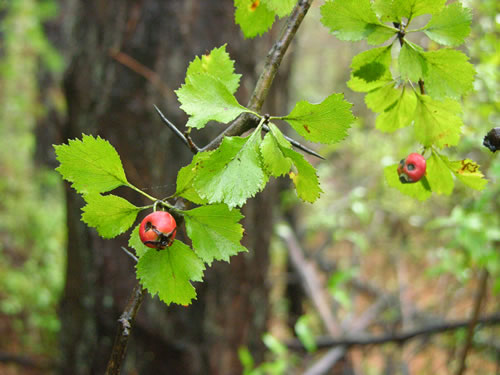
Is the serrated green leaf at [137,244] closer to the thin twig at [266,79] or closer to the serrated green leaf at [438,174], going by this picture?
the thin twig at [266,79]

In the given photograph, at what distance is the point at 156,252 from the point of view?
46 centimetres

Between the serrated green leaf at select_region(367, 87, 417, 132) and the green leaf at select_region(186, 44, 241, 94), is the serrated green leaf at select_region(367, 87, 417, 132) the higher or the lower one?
the lower one

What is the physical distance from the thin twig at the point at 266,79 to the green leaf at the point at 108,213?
0.13 metres

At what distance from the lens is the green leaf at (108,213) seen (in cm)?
46

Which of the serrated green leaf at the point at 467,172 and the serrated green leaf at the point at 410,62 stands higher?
the serrated green leaf at the point at 410,62

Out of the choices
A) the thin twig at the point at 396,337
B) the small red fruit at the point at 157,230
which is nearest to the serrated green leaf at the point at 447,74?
the small red fruit at the point at 157,230

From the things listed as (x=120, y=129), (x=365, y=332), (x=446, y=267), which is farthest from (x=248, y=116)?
(x=365, y=332)

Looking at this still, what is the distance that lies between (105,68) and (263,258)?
1.26m

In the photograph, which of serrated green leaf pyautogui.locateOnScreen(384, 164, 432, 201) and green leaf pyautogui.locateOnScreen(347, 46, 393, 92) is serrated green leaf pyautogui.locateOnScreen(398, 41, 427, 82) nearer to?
green leaf pyautogui.locateOnScreen(347, 46, 393, 92)

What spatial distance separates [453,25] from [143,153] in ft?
4.60

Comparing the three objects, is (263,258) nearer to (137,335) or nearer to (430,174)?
(137,335)

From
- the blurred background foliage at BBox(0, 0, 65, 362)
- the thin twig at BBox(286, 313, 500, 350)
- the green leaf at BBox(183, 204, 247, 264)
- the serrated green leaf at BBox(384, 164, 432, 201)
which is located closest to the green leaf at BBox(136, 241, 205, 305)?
the green leaf at BBox(183, 204, 247, 264)

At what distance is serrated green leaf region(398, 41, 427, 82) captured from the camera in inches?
19.4

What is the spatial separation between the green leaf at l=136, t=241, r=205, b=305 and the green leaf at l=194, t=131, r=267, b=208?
0.26 feet
